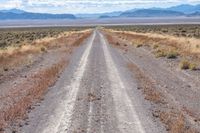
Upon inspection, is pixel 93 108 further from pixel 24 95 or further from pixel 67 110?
pixel 24 95

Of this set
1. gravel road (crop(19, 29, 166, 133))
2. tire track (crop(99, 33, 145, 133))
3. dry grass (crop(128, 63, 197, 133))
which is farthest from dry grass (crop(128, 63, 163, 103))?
tire track (crop(99, 33, 145, 133))

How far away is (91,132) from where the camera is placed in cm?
909

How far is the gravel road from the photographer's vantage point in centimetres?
957

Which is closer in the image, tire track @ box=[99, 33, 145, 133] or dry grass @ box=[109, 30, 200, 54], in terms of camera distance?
tire track @ box=[99, 33, 145, 133]

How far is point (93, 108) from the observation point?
461 inches

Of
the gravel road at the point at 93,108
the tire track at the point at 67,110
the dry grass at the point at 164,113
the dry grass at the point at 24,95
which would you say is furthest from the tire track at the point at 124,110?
the dry grass at the point at 24,95

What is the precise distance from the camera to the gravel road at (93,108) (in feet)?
31.4

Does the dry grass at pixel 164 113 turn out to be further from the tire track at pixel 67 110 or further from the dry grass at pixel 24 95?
the dry grass at pixel 24 95

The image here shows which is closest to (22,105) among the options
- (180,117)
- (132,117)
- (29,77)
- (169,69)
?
(132,117)

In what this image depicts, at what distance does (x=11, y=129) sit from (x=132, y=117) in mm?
3069

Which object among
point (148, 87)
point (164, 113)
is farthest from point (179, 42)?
point (164, 113)

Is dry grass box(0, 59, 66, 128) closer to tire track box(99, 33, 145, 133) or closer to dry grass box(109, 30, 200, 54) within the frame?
tire track box(99, 33, 145, 133)

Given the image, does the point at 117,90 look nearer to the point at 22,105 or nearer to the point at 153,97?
the point at 153,97

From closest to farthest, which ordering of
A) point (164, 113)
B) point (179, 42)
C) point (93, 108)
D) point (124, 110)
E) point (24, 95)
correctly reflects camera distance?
point (164, 113)
point (124, 110)
point (93, 108)
point (24, 95)
point (179, 42)
